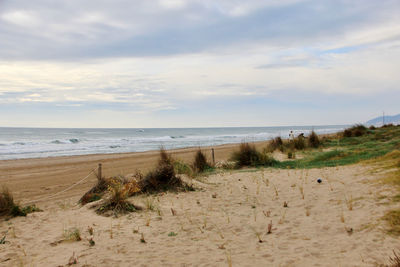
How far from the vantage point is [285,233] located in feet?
15.9

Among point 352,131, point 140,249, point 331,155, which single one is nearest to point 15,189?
point 140,249

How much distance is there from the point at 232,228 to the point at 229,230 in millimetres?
118

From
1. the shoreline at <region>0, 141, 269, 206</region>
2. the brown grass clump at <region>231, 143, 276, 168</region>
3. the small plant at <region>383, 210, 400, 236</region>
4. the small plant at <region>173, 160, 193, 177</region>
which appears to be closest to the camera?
the small plant at <region>383, 210, 400, 236</region>

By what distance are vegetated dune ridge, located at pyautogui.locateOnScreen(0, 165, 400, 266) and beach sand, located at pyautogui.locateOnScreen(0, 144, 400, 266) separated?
0.01 metres

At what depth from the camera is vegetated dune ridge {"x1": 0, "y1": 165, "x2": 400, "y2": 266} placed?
4059mm

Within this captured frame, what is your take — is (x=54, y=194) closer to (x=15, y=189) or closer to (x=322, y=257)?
(x=15, y=189)

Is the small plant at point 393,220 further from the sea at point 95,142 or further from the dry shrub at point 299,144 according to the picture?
the dry shrub at point 299,144

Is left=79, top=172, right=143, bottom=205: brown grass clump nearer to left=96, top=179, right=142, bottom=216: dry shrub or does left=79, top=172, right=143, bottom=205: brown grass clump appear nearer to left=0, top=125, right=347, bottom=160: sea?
left=96, top=179, right=142, bottom=216: dry shrub

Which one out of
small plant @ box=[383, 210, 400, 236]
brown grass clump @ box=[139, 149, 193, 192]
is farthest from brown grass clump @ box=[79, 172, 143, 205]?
small plant @ box=[383, 210, 400, 236]

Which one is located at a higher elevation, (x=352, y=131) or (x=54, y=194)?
(x=352, y=131)

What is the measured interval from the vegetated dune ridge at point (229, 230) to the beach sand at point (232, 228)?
0.01m

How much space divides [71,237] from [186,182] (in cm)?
421

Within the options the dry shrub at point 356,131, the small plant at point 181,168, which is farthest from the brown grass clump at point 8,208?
the dry shrub at point 356,131

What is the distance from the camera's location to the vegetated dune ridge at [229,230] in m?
4.06
